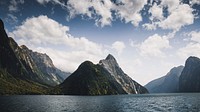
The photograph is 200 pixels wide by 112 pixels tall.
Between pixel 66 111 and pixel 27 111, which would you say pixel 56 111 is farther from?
pixel 27 111

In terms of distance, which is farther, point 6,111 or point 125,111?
point 125,111

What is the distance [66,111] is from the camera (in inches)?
4058

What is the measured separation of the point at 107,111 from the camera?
4053 inches

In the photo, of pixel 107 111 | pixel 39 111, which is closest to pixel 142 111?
pixel 107 111

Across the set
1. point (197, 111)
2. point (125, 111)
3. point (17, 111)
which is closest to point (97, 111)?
point (125, 111)

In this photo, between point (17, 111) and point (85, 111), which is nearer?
point (17, 111)

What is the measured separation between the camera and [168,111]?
101250mm

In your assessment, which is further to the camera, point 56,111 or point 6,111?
point 56,111

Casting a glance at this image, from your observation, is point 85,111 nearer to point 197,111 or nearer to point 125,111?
point 125,111

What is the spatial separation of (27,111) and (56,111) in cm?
1343

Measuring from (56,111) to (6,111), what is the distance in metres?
22.1

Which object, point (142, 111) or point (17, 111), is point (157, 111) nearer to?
point (142, 111)

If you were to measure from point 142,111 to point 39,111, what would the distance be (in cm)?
4873

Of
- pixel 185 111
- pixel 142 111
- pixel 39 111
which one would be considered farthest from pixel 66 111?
pixel 185 111
